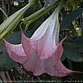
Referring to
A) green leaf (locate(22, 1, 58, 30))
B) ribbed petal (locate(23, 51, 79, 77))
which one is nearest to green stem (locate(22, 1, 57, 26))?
green leaf (locate(22, 1, 58, 30))

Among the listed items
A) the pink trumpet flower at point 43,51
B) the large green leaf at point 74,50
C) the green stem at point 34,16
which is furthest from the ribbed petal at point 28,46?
the large green leaf at point 74,50

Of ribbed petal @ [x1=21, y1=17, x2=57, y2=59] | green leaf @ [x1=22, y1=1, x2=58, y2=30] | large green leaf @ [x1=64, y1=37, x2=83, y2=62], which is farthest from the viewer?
large green leaf @ [x1=64, y1=37, x2=83, y2=62]

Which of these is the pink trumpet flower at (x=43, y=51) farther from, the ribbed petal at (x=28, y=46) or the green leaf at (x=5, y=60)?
the green leaf at (x=5, y=60)

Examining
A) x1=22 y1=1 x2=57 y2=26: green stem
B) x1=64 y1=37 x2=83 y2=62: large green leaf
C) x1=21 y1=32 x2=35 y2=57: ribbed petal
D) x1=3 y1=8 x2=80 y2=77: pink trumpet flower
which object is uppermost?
x1=22 y1=1 x2=57 y2=26: green stem

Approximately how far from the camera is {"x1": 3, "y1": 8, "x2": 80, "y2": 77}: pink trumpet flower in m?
0.52

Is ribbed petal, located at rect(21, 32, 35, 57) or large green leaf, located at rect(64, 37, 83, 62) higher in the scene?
ribbed petal, located at rect(21, 32, 35, 57)

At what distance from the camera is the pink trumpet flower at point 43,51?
1.71 ft

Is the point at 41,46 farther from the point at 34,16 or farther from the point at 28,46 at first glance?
the point at 34,16

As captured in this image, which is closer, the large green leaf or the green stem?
the green stem

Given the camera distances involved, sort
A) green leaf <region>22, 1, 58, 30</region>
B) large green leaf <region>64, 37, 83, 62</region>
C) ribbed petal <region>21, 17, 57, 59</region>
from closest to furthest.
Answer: ribbed petal <region>21, 17, 57, 59</region> < green leaf <region>22, 1, 58, 30</region> < large green leaf <region>64, 37, 83, 62</region>

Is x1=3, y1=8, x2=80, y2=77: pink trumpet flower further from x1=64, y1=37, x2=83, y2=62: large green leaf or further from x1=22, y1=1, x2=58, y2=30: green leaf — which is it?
x1=64, y1=37, x2=83, y2=62: large green leaf

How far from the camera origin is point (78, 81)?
935 mm

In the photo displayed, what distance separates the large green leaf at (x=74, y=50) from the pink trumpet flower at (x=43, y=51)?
0.50 ft

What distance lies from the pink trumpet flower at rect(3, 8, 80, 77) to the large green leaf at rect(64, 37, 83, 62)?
0.50 ft
